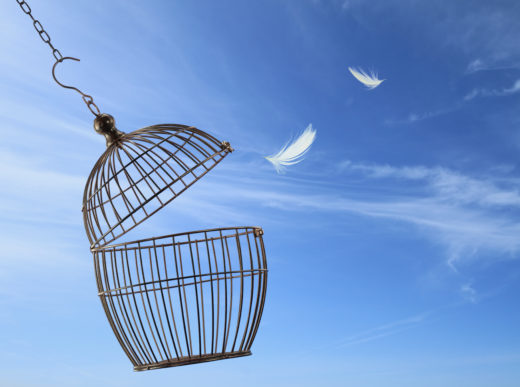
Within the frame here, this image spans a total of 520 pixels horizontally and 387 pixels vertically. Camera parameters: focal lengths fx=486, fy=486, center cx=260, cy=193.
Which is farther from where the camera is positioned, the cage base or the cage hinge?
the cage hinge

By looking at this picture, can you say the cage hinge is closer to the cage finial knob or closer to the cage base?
the cage finial knob

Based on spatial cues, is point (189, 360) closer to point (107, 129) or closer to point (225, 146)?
point (225, 146)

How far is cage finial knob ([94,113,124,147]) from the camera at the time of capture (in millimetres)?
2467

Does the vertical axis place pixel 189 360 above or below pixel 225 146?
below

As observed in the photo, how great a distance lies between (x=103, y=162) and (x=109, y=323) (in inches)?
31.4

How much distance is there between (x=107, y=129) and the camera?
97.2 inches

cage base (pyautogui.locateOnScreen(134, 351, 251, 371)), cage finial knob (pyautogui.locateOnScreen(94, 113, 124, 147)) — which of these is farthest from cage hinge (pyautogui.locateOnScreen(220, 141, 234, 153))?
cage base (pyautogui.locateOnScreen(134, 351, 251, 371))

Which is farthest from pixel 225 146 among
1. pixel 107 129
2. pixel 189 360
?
pixel 189 360

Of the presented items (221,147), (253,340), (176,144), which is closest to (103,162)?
(176,144)

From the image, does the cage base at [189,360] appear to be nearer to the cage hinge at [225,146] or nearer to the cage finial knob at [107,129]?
the cage hinge at [225,146]

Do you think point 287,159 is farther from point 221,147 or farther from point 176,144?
point 176,144

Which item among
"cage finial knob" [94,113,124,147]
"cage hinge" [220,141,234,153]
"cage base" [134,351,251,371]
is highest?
"cage finial knob" [94,113,124,147]

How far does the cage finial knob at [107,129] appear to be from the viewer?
2467mm

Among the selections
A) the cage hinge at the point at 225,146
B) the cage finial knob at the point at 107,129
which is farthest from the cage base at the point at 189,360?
the cage finial knob at the point at 107,129
